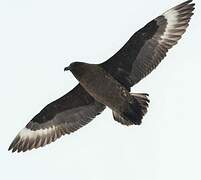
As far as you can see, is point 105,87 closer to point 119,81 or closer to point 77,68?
point 119,81

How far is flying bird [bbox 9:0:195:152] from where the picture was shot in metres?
11.2

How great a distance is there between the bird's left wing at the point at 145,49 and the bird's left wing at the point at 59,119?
2.23ft

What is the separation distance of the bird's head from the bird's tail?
82 centimetres

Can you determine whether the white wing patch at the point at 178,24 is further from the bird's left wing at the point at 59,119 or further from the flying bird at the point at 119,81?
the bird's left wing at the point at 59,119

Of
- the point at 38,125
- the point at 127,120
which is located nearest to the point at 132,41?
the point at 127,120

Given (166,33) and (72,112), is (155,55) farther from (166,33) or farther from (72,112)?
(72,112)

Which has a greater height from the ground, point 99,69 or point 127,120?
point 99,69

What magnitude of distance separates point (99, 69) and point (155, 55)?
2.82 feet

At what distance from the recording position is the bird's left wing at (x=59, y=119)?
1193 centimetres

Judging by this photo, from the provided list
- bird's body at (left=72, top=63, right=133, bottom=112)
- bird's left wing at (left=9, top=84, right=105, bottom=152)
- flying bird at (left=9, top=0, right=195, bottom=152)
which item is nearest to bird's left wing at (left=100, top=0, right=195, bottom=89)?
flying bird at (left=9, top=0, right=195, bottom=152)

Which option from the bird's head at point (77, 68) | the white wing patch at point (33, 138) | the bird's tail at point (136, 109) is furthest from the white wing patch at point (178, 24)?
the white wing patch at point (33, 138)

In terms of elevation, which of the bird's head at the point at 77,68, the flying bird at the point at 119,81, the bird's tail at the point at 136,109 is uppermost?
the bird's head at the point at 77,68

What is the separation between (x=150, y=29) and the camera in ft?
37.9

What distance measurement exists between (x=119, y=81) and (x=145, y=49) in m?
0.62
